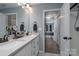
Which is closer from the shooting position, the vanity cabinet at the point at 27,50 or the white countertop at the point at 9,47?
the white countertop at the point at 9,47

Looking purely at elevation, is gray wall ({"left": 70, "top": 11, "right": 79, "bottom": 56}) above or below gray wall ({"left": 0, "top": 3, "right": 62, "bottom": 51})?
below

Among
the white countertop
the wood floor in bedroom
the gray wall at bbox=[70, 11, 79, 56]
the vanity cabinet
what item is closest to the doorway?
the wood floor in bedroom

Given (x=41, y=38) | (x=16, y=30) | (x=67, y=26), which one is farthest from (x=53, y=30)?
(x=16, y=30)

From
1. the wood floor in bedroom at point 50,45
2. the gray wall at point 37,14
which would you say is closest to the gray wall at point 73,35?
the gray wall at point 37,14

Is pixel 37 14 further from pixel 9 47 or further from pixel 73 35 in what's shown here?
pixel 9 47

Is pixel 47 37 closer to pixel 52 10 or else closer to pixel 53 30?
pixel 53 30

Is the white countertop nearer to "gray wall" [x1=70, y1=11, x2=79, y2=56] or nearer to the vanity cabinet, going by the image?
the vanity cabinet

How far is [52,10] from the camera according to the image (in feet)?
11.7

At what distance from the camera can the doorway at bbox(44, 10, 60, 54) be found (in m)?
3.72

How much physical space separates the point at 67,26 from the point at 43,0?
1.46m

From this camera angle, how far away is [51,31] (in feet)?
12.8

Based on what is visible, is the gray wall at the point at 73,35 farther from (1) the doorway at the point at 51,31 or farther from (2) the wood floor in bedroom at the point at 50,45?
(2) the wood floor in bedroom at the point at 50,45

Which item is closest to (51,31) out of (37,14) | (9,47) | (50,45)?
(50,45)

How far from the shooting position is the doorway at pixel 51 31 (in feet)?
12.2
